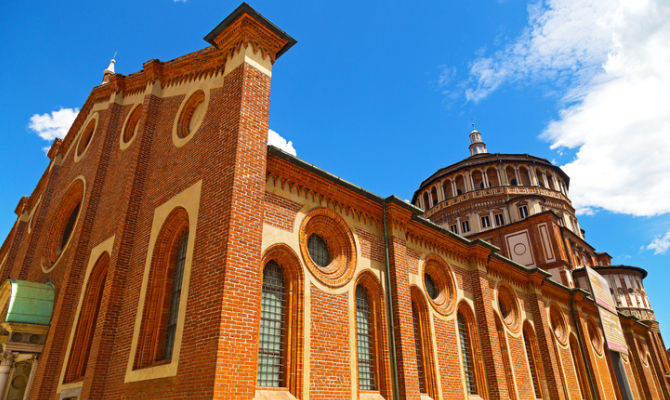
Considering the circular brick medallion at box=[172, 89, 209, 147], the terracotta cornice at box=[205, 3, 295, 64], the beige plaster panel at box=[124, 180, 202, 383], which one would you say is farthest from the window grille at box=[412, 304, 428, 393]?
the terracotta cornice at box=[205, 3, 295, 64]

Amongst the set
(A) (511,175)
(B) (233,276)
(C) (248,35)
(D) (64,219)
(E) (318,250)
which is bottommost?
(B) (233,276)

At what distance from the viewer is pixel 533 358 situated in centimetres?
1756

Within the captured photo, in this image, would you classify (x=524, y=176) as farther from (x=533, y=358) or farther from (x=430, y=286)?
(x=430, y=286)

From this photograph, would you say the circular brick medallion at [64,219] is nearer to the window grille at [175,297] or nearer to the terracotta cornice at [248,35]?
the window grille at [175,297]

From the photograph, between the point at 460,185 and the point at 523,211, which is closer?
the point at 523,211

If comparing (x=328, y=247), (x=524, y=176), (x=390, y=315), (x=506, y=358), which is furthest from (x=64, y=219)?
(x=524, y=176)

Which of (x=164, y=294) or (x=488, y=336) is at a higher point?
(x=164, y=294)

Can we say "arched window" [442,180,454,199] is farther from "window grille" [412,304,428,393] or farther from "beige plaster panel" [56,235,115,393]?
"beige plaster panel" [56,235,115,393]

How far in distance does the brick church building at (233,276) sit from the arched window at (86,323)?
0.16ft

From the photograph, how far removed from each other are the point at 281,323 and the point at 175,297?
250cm

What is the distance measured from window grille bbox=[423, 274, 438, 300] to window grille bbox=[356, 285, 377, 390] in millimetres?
3399

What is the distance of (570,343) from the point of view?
812 inches

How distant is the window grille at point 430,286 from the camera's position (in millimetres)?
14047

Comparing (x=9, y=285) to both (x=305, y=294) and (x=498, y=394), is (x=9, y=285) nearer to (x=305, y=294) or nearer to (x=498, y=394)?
(x=305, y=294)
